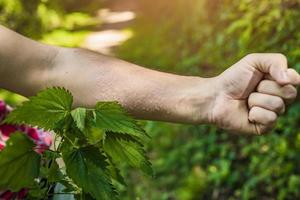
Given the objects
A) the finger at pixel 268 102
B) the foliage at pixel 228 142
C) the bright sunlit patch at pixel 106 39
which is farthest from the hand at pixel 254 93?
the bright sunlit patch at pixel 106 39

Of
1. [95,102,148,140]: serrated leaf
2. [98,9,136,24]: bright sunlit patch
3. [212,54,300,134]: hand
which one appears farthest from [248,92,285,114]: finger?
[98,9,136,24]: bright sunlit patch

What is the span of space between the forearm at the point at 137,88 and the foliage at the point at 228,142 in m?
1.86

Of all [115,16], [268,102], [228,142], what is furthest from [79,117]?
[115,16]

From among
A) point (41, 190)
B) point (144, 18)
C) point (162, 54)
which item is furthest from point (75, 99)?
point (144, 18)

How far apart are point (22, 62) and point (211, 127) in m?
3.34

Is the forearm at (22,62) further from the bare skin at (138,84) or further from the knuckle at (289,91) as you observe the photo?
the knuckle at (289,91)

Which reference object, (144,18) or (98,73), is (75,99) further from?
(144,18)

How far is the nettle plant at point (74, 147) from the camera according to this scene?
1331 millimetres

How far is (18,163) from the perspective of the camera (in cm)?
136

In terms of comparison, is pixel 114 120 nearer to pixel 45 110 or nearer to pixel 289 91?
pixel 45 110

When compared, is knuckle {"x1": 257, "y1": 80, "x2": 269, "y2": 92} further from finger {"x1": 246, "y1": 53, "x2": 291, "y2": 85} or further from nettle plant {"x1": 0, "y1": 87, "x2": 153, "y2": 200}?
nettle plant {"x1": 0, "y1": 87, "x2": 153, "y2": 200}

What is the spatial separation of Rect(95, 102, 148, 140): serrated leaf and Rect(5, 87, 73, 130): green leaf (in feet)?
0.22

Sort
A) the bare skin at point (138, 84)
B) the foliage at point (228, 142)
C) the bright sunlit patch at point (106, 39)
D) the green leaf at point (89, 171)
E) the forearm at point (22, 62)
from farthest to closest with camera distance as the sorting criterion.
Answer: the bright sunlit patch at point (106, 39), the foliage at point (228, 142), the forearm at point (22, 62), the bare skin at point (138, 84), the green leaf at point (89, 171)

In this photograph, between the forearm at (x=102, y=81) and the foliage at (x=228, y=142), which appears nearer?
the forearm at (x=102, y=81)
